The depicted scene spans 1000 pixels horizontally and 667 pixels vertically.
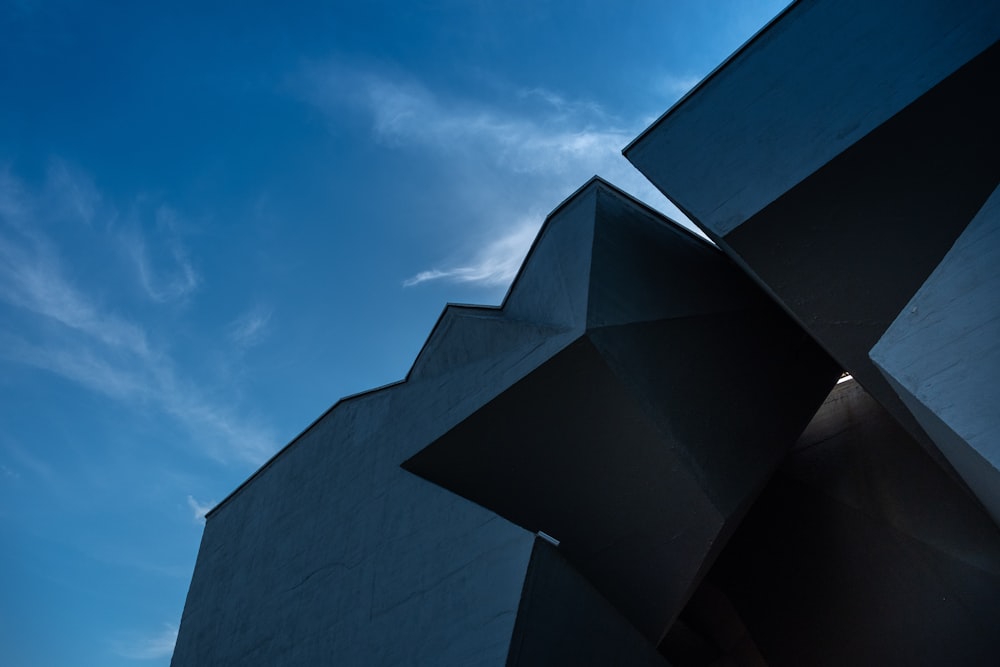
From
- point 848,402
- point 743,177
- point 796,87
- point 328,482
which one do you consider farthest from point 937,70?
point 328,482

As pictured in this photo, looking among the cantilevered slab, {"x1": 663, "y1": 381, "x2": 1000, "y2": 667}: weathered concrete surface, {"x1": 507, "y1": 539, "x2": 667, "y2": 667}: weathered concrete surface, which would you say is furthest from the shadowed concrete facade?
{"x1": 663, "y1": 381, "x2": 1000, "y2": 667}: weathered concrete surface

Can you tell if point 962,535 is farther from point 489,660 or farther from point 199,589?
point 199,589

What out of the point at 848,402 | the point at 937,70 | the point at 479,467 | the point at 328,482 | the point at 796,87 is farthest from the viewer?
the point at 848,402

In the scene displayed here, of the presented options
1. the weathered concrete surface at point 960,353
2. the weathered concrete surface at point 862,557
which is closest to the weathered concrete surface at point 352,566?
the weathered concrete surface at point 960,353

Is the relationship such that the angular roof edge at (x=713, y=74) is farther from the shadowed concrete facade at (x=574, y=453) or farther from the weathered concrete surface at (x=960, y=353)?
the weathered concrete surface at (x=960, y=353)

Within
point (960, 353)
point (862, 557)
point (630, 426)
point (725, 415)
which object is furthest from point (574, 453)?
point (862, 557)

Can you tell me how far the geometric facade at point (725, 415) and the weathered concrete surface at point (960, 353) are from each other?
0.7 inches

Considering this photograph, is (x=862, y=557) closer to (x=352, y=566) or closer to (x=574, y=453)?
(x=574, y=453)

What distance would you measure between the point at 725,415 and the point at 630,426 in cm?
139

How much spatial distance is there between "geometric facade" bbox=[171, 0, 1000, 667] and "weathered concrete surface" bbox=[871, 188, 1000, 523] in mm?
Result: 19

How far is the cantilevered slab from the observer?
636cm

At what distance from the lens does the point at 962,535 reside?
32.5 ft

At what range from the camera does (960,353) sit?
4.34 metres

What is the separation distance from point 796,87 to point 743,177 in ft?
3.04
